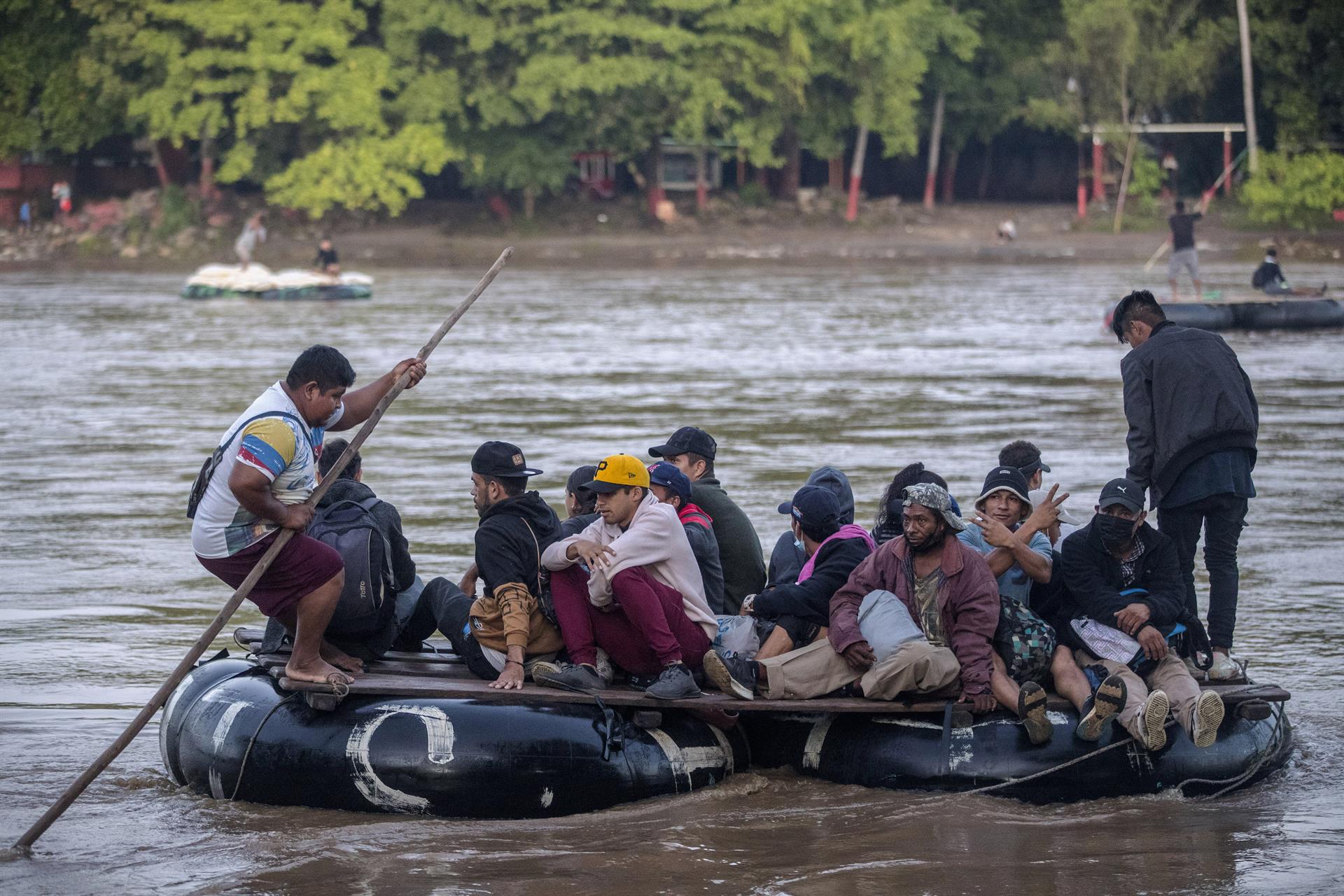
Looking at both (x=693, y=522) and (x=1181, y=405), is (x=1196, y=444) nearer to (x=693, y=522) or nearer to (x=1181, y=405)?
(x=1181, y=405)

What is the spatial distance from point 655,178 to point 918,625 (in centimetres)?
4222

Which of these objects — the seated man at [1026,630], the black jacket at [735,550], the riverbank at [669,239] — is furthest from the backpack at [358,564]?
the riverbank at [669,239]

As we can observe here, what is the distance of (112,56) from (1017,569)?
1671 inches

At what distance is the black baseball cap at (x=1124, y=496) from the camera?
23.7 ft

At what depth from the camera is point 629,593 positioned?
7117mm

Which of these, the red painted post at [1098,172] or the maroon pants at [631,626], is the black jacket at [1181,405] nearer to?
the maroon pants at [631,626]

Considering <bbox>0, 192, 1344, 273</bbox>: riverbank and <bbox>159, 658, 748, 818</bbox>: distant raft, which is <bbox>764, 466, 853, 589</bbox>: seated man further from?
<bbox>0, 192, 1344, 273</bbox>: riverbank

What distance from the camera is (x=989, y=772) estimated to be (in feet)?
23.6

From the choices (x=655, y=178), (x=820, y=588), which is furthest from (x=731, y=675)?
(x=655, y=178)

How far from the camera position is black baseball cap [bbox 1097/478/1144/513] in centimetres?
722

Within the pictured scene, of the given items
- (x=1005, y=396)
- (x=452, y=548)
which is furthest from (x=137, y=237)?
(x=452, y=548)

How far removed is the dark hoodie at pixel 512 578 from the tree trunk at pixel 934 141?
42.9 metres

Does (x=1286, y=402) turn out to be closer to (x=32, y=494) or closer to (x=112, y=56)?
(x=32, y=494)

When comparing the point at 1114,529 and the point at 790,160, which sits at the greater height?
the point at 790,160
